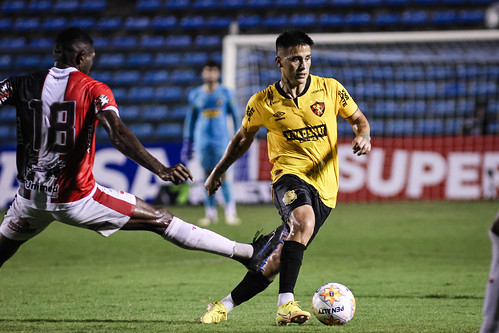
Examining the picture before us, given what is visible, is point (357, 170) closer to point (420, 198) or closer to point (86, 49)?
point (420, 198)

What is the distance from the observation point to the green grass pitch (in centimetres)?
490

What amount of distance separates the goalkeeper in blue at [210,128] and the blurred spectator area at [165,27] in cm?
589

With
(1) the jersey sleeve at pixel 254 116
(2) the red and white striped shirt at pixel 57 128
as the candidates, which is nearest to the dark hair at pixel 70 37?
(2) the red and white striped shirt at pixel 57 128

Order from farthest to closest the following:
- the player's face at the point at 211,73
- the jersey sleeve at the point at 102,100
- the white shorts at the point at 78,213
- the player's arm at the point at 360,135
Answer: the player's face at the point at 211,73 → the player's arm at the point at 360,135 → the white shorts at the point at 78,213 → the jersey sleeve at the point at 102,100

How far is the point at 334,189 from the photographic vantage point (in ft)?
17.0

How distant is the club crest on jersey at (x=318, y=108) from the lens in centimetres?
518

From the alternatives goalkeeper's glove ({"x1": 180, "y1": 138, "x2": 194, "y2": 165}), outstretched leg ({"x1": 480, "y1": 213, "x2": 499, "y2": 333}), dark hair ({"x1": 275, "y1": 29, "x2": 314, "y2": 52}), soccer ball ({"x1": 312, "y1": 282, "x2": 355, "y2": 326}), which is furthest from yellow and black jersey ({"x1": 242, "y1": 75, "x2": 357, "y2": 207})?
goalkeeper's glove ({"x1": 180, "y1": 138, "x2": 194, "y2": 165})

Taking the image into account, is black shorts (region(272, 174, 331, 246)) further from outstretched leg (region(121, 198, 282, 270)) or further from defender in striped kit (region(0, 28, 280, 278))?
defender in striped kit (region(0, 28, 280, 278))

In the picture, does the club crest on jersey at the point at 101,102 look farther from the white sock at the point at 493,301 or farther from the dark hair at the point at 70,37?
the white sock at the point at 493,301

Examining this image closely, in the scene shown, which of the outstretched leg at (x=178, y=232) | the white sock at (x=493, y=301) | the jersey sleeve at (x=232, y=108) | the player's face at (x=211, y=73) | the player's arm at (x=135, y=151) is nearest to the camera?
the white sock at (x=493, y=301)

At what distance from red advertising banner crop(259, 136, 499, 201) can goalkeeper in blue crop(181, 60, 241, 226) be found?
2.73 m

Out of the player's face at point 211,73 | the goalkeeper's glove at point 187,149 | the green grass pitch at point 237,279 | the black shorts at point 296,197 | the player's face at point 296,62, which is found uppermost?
the player's face at point 211,73

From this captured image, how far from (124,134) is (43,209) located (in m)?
0.72

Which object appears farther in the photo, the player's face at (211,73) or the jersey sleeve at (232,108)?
the jersey sleeve at (232,108)
